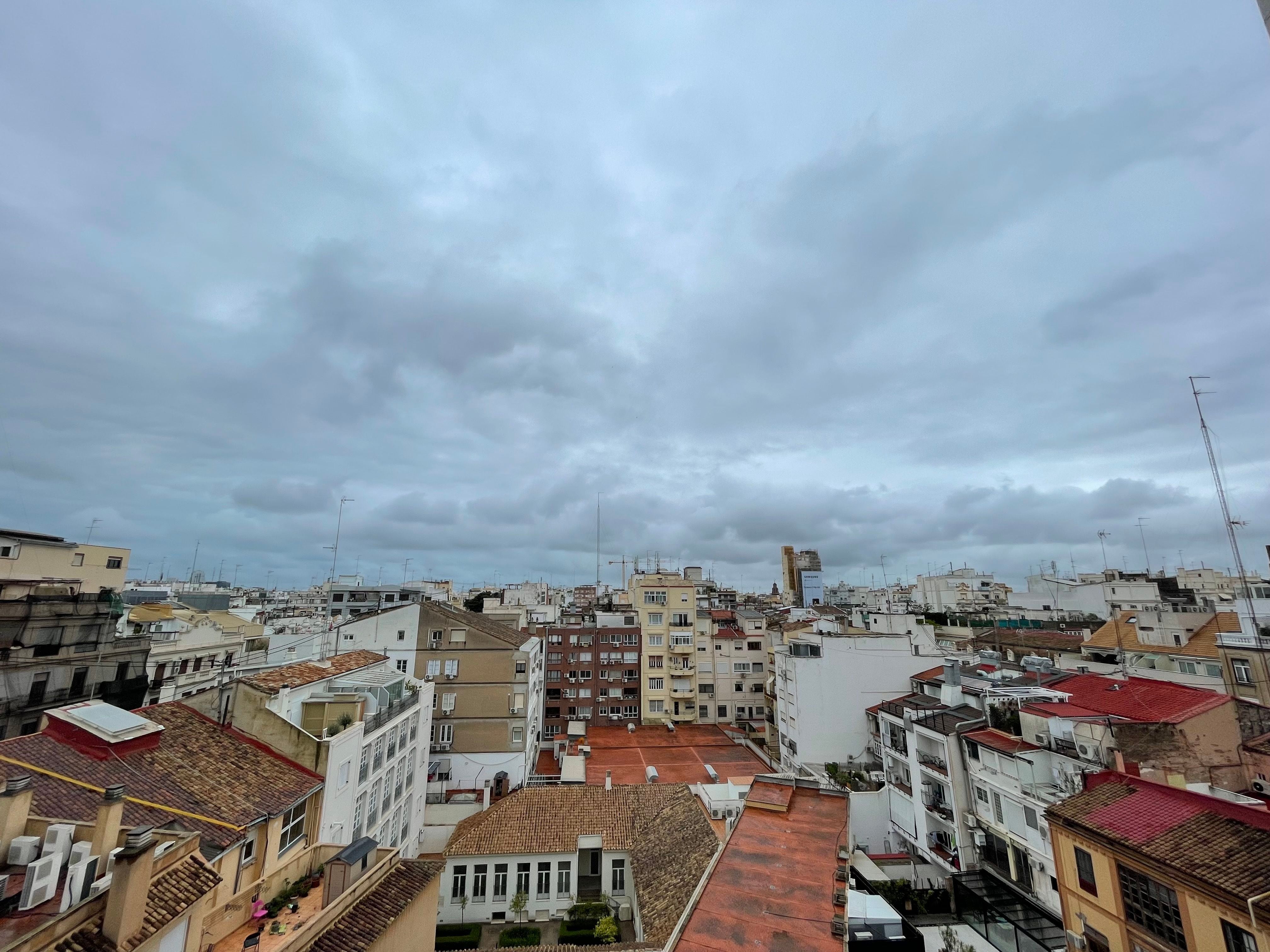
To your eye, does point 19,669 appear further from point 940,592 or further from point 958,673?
point 940,592

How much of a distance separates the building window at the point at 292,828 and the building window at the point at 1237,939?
26.0 meters

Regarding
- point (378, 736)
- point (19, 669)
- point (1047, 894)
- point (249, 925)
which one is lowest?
point (1047, 894)

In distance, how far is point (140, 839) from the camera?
8930 mm

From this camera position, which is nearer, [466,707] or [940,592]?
[466,707]

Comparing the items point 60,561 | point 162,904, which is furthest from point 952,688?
point 60,561

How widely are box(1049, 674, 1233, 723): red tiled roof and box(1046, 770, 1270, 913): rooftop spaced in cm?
674

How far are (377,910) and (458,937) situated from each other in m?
18.6

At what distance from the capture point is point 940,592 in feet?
388

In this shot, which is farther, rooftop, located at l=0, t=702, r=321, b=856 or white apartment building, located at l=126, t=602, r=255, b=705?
white apartment building, located at l=126, t=602, r=255, b=705

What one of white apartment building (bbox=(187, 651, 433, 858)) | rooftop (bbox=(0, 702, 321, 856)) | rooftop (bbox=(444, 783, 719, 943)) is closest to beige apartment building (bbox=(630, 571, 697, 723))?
rooftop (bbox=(444, 783, 719, 943))

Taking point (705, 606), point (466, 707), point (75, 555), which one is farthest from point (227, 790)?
point (705, 606)

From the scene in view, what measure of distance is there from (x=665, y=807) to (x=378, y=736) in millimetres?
15602

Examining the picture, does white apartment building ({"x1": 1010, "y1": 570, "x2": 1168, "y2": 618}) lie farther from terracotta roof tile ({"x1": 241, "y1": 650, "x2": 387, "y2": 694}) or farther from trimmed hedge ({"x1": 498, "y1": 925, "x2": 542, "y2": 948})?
terracotta roof tile ({"x1": 241, "y1": 650, "x2": 387, "y2": 694})

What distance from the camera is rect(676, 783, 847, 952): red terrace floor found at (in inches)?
495
